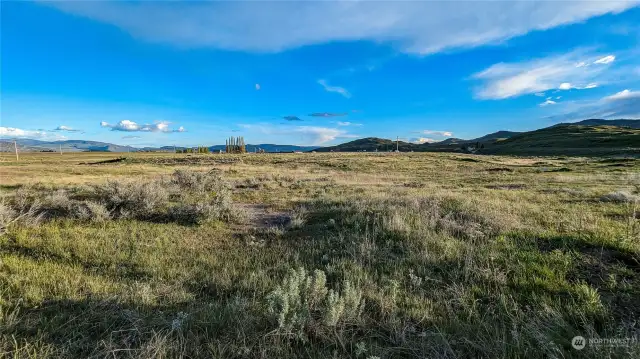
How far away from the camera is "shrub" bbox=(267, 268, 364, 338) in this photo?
3.27 m

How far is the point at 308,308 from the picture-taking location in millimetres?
3439

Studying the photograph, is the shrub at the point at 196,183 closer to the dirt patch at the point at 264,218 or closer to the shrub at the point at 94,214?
the dirt patch at the point at 264,218

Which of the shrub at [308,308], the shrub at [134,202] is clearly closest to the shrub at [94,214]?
the shrub at [134,202]

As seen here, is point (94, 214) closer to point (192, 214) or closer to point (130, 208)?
point (130, 208)

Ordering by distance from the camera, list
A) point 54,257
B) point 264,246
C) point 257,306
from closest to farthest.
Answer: point 257,306
point 54,257
point 264,246

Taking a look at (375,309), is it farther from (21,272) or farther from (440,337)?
(21,272)

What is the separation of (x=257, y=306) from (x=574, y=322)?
3.57 metres

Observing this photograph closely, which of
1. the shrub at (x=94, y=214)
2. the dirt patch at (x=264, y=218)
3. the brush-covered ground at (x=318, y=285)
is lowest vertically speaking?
the dirt patch at (x=264, y=218)

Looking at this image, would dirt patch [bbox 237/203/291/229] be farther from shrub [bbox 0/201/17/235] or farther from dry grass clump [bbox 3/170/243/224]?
shrub [bbox 0/201/17/235]

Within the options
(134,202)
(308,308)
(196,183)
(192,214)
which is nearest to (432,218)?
(308,308)

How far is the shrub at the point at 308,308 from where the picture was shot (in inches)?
129

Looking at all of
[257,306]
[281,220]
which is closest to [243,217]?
[281,220]

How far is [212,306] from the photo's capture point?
383 centimetres

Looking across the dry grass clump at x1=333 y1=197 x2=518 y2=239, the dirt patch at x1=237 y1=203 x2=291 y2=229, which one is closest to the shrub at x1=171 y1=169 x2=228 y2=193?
the dirt patch at x1=237 y1=203 x2=291 y2=229
